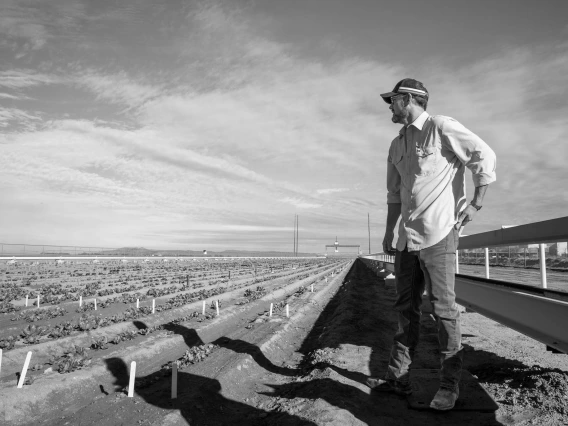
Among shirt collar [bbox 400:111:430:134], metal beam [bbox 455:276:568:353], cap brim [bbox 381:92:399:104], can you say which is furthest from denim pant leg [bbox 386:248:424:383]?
cap brim [bbox 381:92:399:104]

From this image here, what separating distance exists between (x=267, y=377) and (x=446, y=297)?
10.2 feet

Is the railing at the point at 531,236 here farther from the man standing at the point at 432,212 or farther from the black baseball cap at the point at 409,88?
the black baseball cap at the point at 409,88

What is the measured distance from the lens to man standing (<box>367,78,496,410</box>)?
2.95 m

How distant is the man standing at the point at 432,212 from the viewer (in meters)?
2.95

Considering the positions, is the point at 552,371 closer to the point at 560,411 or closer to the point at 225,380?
the point at 560,411

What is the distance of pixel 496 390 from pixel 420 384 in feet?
1.94

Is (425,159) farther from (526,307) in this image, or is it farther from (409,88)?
(526,307)

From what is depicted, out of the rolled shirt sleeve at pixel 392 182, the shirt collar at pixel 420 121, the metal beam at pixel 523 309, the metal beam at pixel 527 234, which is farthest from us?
the rolled shirt sleeve at pixel 392 182

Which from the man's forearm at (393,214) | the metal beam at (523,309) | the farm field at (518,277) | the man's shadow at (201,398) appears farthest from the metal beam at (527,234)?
the farm field at (518,277)

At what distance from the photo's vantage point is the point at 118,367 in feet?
21.7

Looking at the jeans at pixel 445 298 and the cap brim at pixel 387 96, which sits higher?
the cap brim at pixel 387 96

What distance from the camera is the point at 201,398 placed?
15.0 ft

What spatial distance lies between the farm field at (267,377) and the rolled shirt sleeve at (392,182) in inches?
63.0

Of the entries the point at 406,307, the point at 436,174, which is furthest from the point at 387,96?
the point at 406,307
